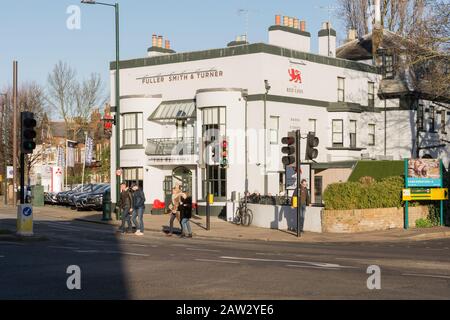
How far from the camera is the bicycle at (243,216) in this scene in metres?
32.7

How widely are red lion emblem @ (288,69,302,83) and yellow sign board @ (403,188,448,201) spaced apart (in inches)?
524

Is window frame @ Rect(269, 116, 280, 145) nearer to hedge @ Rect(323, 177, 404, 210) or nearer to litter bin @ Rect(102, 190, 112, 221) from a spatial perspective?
litter bin @ Rect(102, 190, 112, 221)

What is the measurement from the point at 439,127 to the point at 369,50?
6.89 meters

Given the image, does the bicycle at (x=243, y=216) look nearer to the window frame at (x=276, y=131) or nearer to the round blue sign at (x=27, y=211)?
the window frame at (x=276, y=131)

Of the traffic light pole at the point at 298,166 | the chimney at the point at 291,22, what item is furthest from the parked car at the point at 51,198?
the traffic light pole at the point at 298,166

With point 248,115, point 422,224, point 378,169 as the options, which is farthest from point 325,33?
point 422,224

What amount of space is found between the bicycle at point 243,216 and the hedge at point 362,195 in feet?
16.1

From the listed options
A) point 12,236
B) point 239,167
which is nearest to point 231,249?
point 12,236

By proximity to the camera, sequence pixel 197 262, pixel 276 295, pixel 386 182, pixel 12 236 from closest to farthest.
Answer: pixel 276 295 < pixel 197 262 < pixel 12 236 < pixel 386 182

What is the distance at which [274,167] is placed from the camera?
131 feet

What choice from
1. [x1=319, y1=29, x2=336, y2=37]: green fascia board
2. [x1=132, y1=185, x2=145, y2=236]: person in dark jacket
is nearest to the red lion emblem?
[x1=319, y1=29, x2=336, y2=37]: green fascia board

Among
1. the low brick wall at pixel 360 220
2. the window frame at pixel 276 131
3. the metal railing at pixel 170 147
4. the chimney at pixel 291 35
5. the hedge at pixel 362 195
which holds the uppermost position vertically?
the chimney at pixel 291 35

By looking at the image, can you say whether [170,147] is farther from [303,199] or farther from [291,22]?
[303,199]
